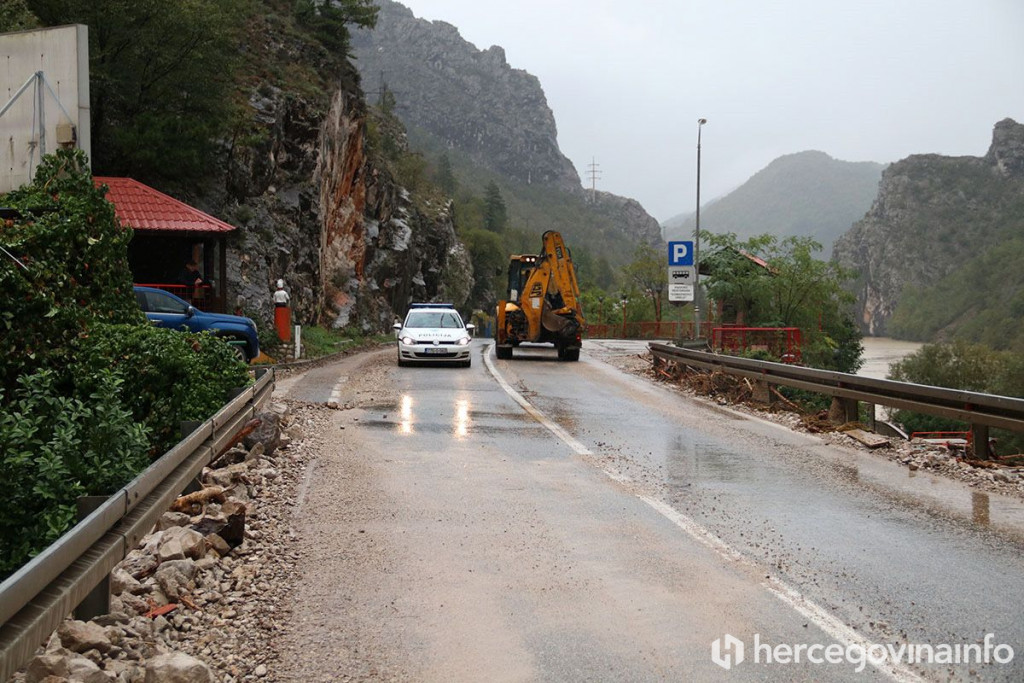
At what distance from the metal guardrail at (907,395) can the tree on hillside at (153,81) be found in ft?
63.8

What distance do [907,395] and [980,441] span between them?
4.90ft

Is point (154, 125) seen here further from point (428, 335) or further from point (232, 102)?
point (428, 335)

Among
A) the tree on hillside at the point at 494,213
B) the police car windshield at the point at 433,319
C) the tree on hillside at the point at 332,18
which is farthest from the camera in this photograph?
the tree on hillside at the point at 494,213

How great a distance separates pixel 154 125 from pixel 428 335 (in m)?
12.2

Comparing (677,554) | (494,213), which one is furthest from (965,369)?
(494,213)

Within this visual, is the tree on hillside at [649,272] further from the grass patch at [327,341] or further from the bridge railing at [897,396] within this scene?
the bridge railing at [897,396]

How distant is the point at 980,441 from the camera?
10766 millimetres

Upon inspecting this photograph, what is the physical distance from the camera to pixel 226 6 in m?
32.9

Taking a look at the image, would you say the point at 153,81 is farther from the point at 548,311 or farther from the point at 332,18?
the point at 332,18

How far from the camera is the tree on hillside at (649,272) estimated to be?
99275 millimetres

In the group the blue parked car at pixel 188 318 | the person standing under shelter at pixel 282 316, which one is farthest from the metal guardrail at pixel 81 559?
the person standing under shelter at pixel 282 316

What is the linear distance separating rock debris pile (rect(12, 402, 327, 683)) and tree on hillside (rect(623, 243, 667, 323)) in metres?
91.7

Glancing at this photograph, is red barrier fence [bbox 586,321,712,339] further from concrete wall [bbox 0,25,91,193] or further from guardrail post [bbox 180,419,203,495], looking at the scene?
guardrail post [bbox 180,419,203,495]

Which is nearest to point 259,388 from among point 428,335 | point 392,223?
point 428,335
